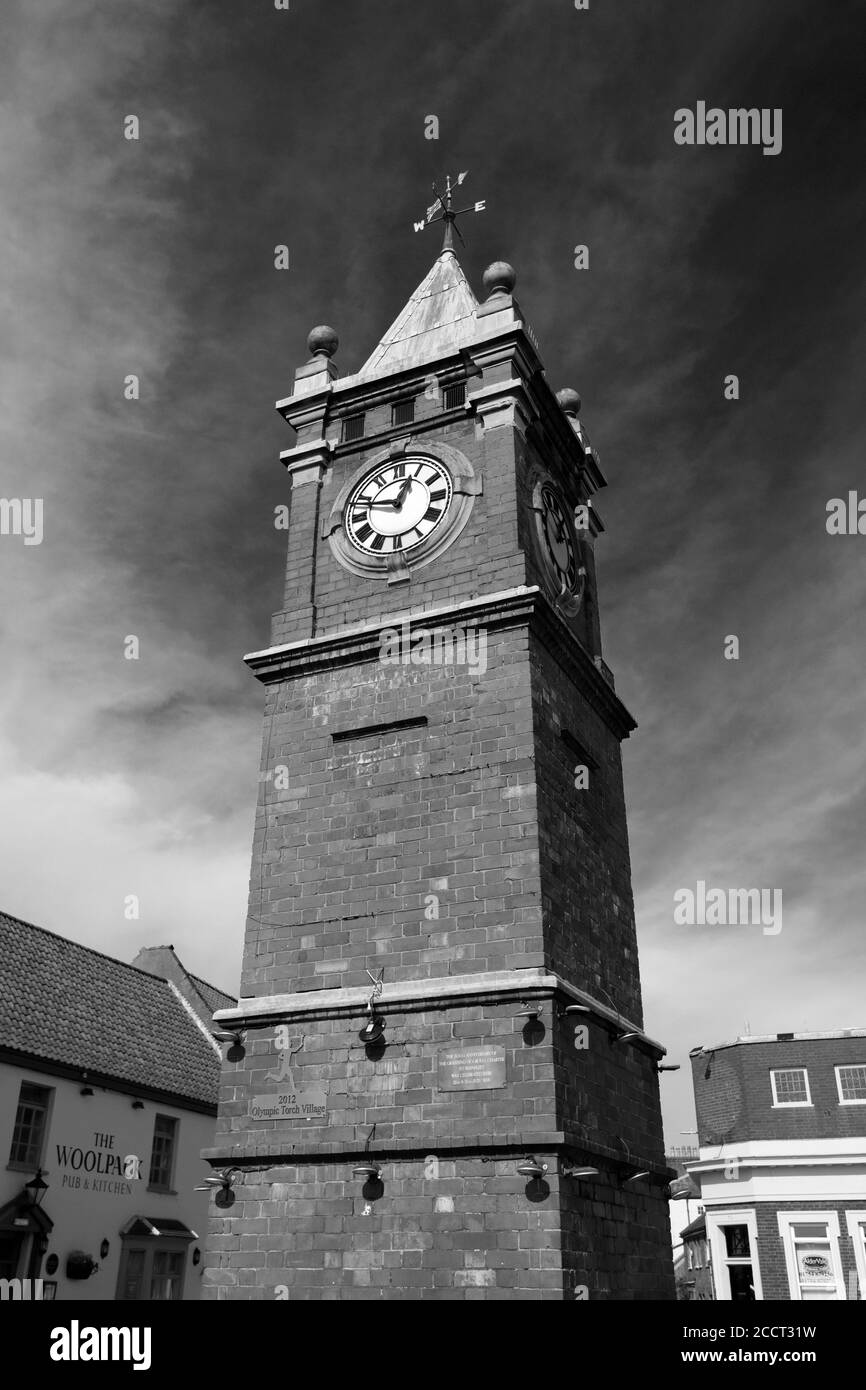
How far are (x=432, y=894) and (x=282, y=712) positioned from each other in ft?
14.7

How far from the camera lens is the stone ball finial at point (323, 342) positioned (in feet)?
71.8

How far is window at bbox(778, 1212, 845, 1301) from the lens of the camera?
29656 mm

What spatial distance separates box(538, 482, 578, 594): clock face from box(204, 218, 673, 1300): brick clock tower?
93 millimetres

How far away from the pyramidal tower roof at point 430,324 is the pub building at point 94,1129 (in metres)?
16.3

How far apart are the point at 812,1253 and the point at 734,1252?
8.78ft

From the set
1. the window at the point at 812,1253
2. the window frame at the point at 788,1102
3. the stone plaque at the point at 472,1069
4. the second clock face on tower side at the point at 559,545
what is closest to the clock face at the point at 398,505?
the second clock face on tower side at the point at 559,545

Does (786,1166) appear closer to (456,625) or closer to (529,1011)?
(529,1011)

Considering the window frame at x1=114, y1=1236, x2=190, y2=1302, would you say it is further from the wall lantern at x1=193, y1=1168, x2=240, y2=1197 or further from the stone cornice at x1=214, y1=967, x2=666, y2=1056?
the stone cornice at x1=214, y1=967, x2=666, y2=1056

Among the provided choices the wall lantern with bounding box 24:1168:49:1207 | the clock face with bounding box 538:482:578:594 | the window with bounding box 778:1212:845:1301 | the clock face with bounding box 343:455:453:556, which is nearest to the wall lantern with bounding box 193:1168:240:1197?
the wall lantern with bounding box 24:1168:49:1207

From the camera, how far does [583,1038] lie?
48.2 ft

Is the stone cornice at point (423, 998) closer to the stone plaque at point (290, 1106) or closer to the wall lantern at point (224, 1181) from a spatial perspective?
the stone plaque at point (290, 1106)

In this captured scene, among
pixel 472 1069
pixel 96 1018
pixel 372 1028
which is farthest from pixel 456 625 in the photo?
pixel 96 1018
